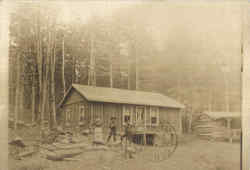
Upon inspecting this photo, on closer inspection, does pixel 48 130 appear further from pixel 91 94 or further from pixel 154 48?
pixel 154 48

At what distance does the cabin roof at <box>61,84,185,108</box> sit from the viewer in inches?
104

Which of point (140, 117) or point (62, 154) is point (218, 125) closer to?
point (140, 117)

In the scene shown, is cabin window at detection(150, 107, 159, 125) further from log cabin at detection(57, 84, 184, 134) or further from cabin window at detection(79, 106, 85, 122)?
cabin window at detection(79, 106, 85, 122)

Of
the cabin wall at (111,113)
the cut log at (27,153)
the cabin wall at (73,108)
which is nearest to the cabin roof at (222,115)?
the cabin wall at (111,113)

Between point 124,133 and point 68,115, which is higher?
point 68,115

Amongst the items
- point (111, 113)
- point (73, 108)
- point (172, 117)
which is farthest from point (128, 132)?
point (73, 108)

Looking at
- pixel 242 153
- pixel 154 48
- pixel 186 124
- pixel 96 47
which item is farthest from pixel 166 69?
pixel 242 153

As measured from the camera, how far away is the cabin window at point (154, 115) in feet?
8.69

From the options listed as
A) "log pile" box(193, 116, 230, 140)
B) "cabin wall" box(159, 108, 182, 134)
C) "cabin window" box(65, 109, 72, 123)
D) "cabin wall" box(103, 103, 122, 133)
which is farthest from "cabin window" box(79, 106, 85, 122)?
"log pile" box(193, 116, 230, 140)

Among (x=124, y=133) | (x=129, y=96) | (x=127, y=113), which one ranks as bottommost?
(x=124, y=133)

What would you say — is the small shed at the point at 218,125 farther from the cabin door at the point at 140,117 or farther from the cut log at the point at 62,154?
the cut log at the point at 62,154

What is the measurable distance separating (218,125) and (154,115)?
2.58ft

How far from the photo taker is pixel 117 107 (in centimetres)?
266

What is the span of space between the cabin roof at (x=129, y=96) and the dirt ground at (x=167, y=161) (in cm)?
54
